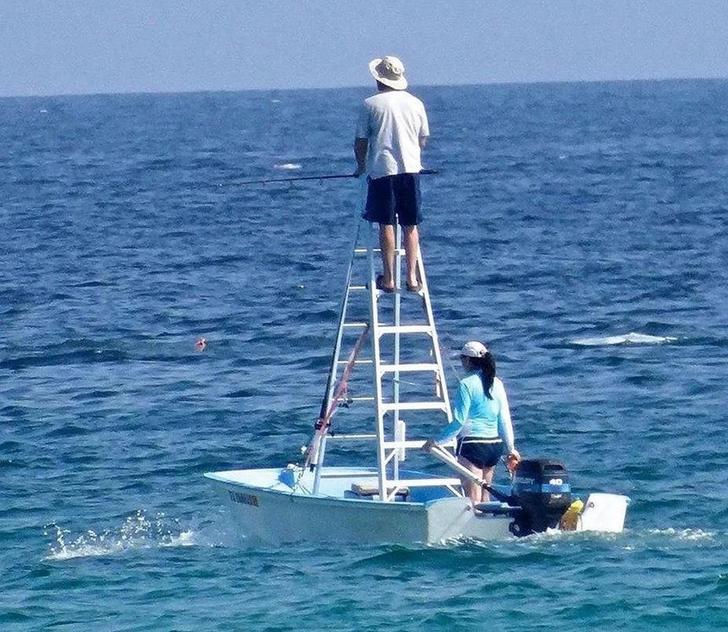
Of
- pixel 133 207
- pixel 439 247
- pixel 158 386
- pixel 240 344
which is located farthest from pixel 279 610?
pixel 133 207

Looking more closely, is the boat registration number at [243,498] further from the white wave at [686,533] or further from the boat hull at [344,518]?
the white wave at [686,533]

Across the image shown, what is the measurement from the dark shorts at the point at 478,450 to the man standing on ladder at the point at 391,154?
1546mm

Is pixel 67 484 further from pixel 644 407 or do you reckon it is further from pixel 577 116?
pixel 577 116

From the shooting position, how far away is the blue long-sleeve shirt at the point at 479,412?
16.3 metres

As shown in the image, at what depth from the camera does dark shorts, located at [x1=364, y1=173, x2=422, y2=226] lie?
1606 cm

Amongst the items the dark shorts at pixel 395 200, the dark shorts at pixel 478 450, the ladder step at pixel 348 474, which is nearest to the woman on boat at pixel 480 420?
the dark shorts at pixel 478 450

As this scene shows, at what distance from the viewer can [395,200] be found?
53.0 ft

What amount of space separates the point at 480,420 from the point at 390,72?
3179 mm

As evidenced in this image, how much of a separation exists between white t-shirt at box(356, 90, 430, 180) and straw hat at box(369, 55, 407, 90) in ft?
0.24

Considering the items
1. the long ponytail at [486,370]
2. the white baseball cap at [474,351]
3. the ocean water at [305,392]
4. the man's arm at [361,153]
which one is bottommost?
the ocean water at [305,392]

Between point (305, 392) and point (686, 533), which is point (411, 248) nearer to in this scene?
point (686, 533)

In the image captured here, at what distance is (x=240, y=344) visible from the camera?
30734mm

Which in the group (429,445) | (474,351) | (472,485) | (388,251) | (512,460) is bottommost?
(472,485)

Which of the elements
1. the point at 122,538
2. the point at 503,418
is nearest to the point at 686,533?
the point at 503,418
